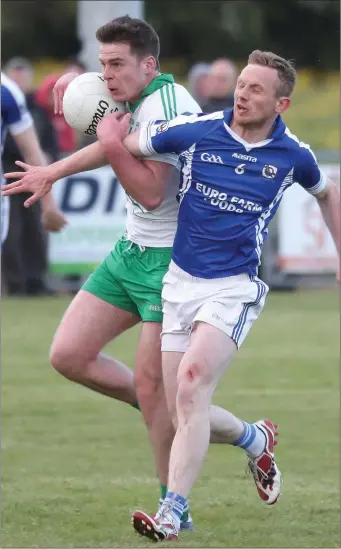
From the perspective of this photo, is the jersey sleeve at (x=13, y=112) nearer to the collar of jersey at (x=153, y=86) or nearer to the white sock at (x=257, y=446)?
the collar of jersey at (x=153, y=86)

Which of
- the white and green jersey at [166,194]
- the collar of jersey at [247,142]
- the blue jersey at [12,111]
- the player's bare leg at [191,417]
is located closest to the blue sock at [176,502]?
the player's bare leg at [191,417]

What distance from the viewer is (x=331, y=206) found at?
6.54 m

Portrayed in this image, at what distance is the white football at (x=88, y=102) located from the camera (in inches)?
252

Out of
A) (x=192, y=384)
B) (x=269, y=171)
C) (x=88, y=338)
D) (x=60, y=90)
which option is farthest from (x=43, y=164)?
(x=192, y=384)

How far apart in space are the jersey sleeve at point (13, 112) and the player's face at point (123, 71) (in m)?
1.72

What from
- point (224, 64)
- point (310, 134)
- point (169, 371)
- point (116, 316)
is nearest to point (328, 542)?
point (169, 371)

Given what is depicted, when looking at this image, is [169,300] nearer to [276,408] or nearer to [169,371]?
[169,371]

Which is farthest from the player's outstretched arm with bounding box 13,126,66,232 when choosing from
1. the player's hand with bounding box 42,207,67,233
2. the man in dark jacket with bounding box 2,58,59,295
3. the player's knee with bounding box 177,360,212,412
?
the man in dark jacket with bounding box 2,58,59,295

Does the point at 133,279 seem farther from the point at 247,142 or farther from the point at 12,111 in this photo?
the point at 12,111

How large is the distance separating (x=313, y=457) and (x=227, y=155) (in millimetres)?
2610

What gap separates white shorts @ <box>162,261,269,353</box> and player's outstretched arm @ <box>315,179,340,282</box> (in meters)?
0.51

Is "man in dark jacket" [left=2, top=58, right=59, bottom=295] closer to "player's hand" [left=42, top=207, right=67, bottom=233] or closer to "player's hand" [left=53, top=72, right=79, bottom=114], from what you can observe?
"player's hand" [left=42, top=207, right=67, bottom=233]

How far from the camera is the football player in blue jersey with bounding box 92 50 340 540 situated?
6016mm

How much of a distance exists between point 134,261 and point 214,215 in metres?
0.63
